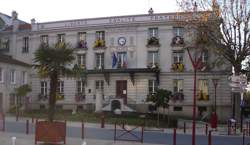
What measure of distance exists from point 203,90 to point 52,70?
30.8 metres

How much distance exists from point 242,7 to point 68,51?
20.2m

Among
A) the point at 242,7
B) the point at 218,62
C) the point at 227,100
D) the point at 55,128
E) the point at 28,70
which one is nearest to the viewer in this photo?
the point at 55,128

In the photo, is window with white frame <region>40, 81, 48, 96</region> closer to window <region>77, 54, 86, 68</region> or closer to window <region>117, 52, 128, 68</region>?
window <region>77, 54, 86, 68</region>

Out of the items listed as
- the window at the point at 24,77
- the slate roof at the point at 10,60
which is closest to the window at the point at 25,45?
the slate roof at the point at 10,60

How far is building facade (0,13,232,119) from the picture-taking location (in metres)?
48.3

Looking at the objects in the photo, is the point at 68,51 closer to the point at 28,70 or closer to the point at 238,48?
the point at 238,48

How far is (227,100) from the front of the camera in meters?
47.5

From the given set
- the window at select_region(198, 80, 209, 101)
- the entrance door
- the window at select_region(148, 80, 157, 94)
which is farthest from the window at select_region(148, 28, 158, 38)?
the window at select_region(198, 80, 209, 101)

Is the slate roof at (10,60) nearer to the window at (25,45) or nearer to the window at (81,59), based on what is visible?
the window at (25,45)

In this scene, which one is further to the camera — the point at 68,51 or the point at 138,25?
the point at 138,25

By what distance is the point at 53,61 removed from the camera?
64.4 ft

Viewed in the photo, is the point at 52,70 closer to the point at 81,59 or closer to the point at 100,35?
the point at 100,35

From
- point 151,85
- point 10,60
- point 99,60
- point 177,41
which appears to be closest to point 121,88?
point 151,85

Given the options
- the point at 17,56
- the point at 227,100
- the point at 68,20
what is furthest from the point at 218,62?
the point at 17,56
